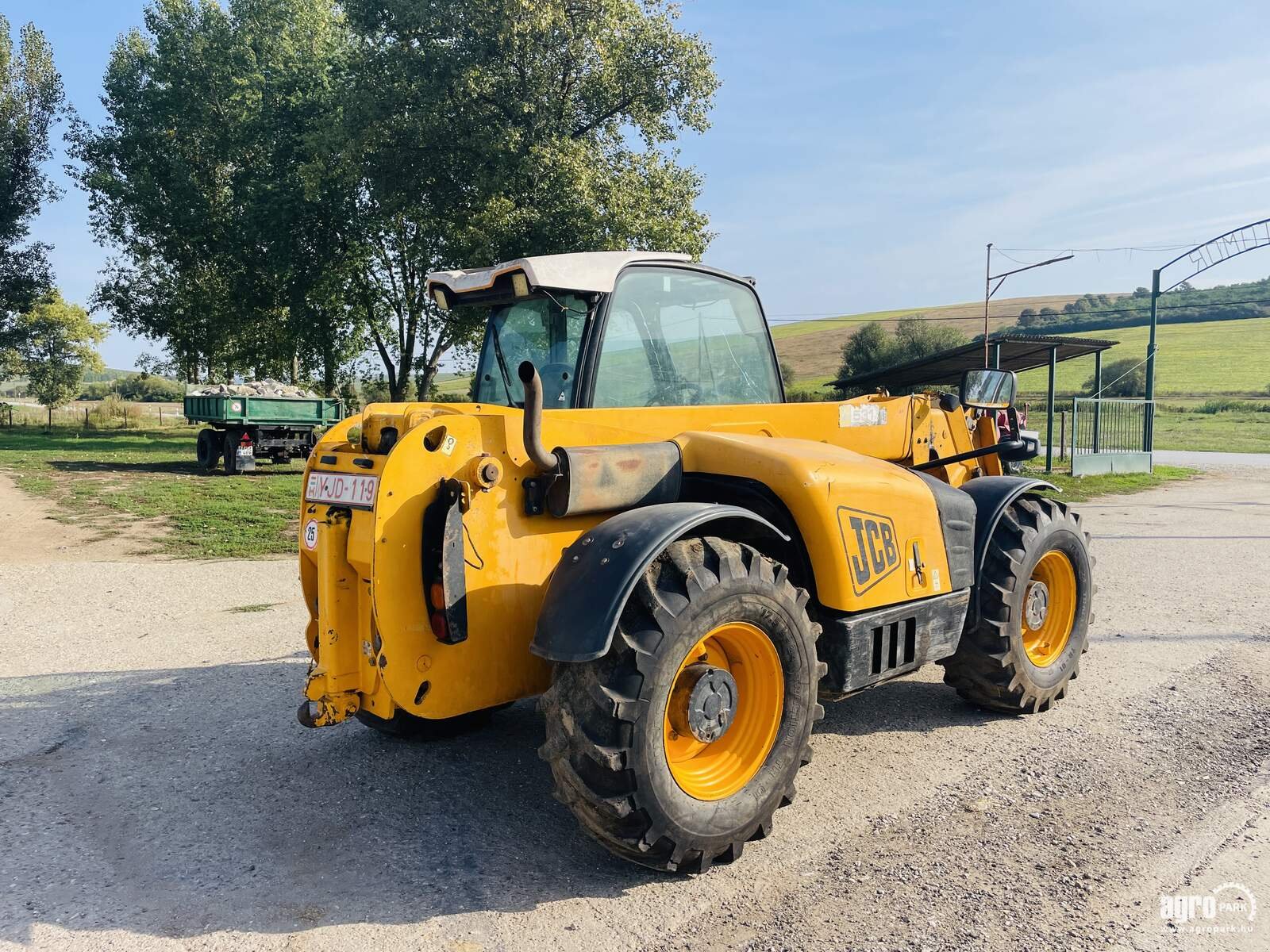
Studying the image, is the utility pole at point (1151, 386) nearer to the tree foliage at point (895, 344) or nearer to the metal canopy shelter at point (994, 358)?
the metal canopy shelter at point (994, 358)

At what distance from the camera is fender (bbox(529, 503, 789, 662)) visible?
10.0ft

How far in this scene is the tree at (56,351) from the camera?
39.8m

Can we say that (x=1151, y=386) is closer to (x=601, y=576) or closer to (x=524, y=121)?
(x=524, y=121)

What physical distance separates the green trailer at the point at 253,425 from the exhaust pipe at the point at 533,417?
18.0 metres

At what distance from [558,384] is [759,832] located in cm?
208

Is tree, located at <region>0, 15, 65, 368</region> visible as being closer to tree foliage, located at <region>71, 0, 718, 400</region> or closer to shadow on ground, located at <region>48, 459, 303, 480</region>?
tree foliage, located at <region>71, 0, 718, 400</region>

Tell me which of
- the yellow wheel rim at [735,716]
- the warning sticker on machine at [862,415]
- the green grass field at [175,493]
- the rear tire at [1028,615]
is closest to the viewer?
the yellow wheel rim at [735,716]

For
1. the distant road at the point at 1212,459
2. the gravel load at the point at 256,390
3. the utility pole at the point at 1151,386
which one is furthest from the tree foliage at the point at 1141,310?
the gravel load at the point at 256,390

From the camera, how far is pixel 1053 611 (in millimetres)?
5402

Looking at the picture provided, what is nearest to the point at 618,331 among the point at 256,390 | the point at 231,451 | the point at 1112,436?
the point at 231,451

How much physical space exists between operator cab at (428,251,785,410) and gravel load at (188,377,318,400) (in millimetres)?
18550

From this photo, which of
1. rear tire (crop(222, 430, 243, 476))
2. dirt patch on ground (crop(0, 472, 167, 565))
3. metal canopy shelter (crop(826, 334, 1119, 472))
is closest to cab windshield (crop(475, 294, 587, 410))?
dirt patch on ground (crop(0, 472, 167, 565))

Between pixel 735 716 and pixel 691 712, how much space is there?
1.24 ft

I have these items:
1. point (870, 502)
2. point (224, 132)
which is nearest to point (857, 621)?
point (870, 502)
